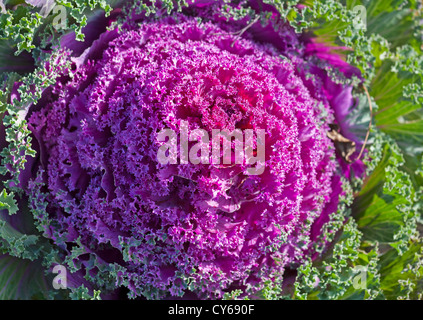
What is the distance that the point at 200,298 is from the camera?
2.98m

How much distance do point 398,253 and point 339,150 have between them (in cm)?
87

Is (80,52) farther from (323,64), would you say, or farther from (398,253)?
(398,253)

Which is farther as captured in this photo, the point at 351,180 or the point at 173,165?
the point at 351,180

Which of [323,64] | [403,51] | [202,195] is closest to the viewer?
[202,195]

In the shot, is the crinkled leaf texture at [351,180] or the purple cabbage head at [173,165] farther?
the crinkled leaf texture at [351,180]

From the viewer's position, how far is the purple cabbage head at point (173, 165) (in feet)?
8.51

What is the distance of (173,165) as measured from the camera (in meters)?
2.54

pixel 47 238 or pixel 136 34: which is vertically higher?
pixel 136 34

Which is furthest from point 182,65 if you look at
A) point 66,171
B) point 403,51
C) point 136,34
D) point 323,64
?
point 403,51

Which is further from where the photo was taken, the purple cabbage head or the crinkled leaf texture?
the crinkled leaf texture

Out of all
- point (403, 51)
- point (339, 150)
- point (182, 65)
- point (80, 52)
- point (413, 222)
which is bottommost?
point (413, 222)

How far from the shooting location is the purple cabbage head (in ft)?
8.51

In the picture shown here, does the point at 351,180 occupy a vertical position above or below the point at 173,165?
above
